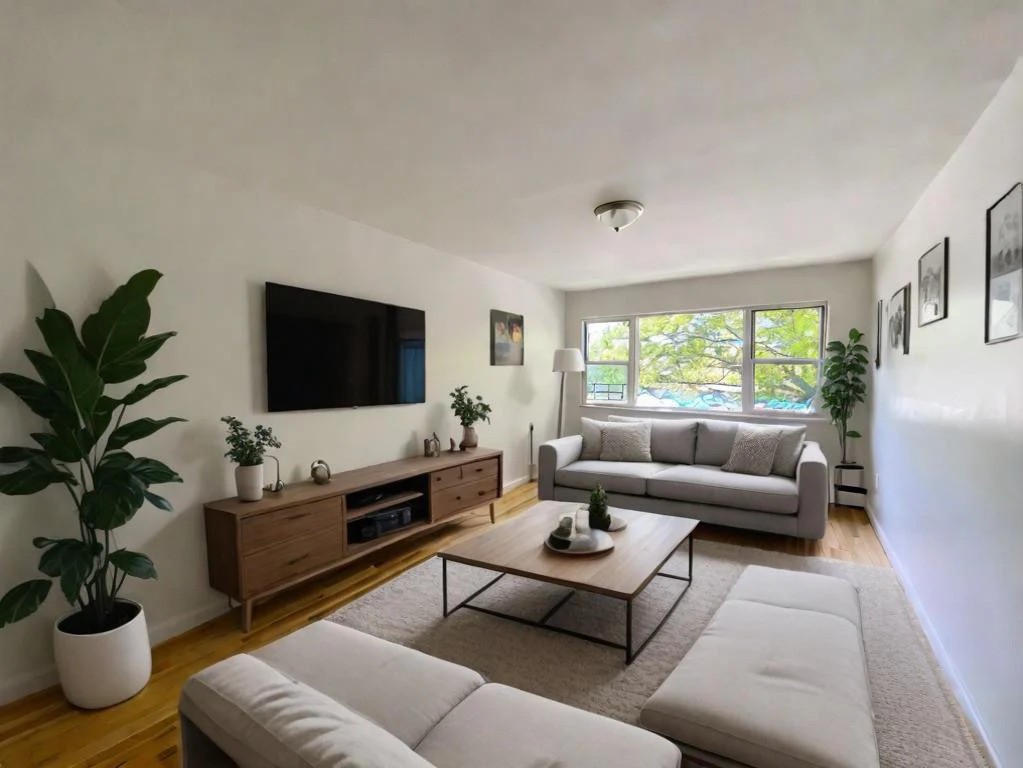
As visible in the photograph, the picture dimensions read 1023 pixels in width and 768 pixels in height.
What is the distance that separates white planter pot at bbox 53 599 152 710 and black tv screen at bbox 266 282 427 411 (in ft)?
4.27

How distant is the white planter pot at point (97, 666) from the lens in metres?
1.89

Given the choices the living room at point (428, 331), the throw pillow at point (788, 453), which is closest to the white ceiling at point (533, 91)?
the living room at point (428, 331)

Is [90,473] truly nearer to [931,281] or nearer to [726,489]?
[726,489]

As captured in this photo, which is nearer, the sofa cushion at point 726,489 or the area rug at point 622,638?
the area rug at point 622,638

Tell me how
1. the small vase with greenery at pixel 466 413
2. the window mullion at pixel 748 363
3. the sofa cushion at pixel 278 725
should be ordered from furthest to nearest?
1. the window mullion at pixel 748 363
2. the small vase with greenery at pixel 466 413
3. the sofa cushion at pixel 278 725

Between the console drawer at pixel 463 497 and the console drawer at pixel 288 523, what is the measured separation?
34.5 inches

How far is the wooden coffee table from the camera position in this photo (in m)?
2.16

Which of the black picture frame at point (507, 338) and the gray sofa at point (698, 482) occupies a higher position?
the black picture frame at point (507, 338)

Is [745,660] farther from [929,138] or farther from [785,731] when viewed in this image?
[929,138]

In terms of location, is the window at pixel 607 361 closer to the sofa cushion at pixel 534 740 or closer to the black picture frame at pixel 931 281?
the black picture frame at pixel 931 281

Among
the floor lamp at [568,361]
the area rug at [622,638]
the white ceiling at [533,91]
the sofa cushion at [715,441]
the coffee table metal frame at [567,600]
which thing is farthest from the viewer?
the floor lamp at [568,361]

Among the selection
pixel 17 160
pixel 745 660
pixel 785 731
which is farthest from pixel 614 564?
pixel 17 160

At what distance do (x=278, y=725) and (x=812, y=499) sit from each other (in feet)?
11.8

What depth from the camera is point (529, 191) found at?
2.77 m
